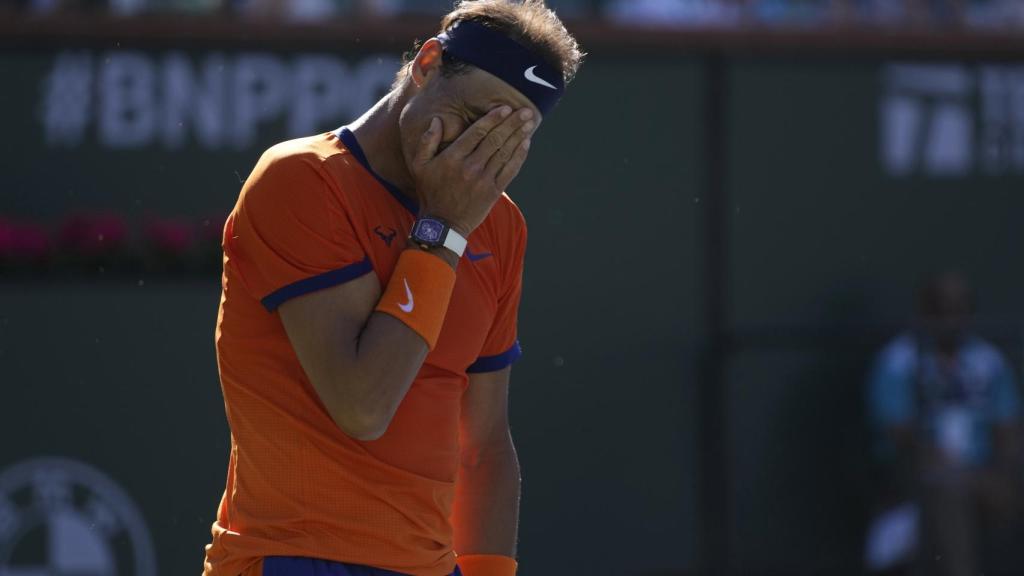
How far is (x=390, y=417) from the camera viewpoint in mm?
2682

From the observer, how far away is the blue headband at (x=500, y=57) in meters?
2.85

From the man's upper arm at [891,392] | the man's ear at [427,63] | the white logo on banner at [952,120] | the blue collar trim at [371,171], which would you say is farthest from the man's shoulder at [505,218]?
the white logo on banner at [952,120]

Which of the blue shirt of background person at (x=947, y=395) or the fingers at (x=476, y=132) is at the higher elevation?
the fingers at (x=476, y=132)

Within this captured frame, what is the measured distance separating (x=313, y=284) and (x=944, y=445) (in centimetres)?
529

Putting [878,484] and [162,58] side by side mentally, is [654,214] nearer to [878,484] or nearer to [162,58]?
[878,484]

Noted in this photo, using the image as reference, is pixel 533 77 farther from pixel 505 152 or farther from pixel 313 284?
pixel 313 284

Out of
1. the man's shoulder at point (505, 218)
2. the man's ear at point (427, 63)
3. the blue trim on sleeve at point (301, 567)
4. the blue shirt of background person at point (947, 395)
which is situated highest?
the man's ear at point (427, 63)

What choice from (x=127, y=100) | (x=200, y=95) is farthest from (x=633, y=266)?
(x=127, y=100)

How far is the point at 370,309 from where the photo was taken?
273 cm

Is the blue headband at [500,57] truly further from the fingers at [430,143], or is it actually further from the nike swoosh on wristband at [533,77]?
the fingers at [430,143]

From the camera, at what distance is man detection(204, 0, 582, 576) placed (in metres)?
2.69

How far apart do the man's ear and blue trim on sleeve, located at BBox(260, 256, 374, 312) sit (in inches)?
15.0

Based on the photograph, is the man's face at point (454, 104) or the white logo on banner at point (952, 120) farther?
the white logo on banner at point (952, 120)

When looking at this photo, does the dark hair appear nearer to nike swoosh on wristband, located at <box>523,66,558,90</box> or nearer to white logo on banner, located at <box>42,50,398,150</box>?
nike swoosh on wristband, located at <box>523,66,558,90</box>
